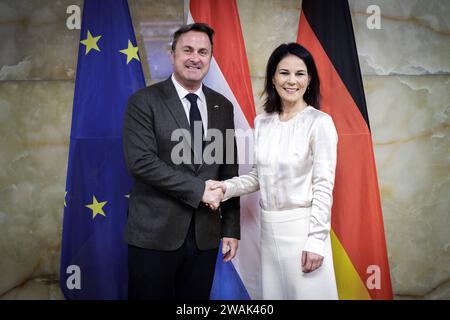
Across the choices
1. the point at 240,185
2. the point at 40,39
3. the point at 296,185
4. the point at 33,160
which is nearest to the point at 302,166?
the point at 296,185

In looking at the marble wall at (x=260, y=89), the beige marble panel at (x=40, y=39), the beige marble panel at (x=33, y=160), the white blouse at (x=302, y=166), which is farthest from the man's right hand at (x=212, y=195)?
the beige marble panel at (x=40, y=39)

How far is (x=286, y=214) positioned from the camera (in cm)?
152

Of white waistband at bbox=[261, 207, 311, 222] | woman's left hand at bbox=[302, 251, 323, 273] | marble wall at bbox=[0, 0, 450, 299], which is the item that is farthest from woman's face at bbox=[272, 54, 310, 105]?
marble wall at bbox=[0, 0, 450, 299]

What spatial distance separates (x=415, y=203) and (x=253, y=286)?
1.11 metres

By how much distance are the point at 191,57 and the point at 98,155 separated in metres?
0.79

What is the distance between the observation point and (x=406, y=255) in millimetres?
2396

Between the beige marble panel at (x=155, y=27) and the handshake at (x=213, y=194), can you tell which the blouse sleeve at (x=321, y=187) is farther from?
the beige marble panel at (x=155, y=27)

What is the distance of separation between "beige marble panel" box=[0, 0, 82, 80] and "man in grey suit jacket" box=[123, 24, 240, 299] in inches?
39.6

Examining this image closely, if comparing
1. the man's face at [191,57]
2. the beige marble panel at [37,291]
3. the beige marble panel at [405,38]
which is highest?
the beige marble panel at [405,38]

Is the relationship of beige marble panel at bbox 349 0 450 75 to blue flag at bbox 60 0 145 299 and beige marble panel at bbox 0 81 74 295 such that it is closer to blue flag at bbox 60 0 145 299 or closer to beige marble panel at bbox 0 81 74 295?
blue flag at bbox 60 0 145 299

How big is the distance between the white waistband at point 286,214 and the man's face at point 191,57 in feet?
2.04

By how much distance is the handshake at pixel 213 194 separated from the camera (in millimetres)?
1534

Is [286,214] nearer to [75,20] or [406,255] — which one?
[406,255]
